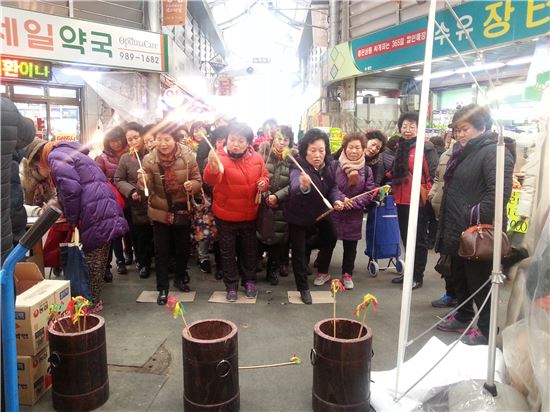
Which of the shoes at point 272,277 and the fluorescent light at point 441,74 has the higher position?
the fluorescent light at point 441,74

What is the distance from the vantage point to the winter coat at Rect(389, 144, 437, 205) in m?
4.67

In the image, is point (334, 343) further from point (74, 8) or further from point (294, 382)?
point (74, 8)

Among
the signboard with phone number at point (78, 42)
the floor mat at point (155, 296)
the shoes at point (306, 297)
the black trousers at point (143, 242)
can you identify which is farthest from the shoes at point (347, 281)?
the signboard with phone number at point (78, 42)

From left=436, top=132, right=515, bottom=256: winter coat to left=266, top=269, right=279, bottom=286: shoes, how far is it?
6.41 feet

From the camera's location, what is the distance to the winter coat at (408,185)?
15.3 feet

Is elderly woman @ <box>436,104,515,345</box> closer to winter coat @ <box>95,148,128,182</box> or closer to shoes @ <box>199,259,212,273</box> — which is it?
shoes @ <box>199,259,212,273</box>

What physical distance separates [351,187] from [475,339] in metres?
1.93

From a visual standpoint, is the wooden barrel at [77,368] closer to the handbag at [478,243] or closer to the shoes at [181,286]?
the shoes at [181,286]

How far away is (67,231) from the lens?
436 cm

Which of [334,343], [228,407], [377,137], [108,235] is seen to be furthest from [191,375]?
[377,137]

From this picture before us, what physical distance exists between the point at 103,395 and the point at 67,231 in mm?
2177

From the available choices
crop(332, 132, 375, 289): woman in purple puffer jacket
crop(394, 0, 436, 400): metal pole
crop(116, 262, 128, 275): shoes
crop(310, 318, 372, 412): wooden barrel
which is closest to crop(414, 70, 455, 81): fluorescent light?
crop(332, 132, 375, 289): woman in purple puffer jacket

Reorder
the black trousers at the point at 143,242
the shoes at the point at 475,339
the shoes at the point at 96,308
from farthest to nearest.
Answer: the black trousers at the point at 143,242
the shoes at the point at 96,308
the shoes at the point at 475,339

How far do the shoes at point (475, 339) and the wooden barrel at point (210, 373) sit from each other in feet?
6.19
